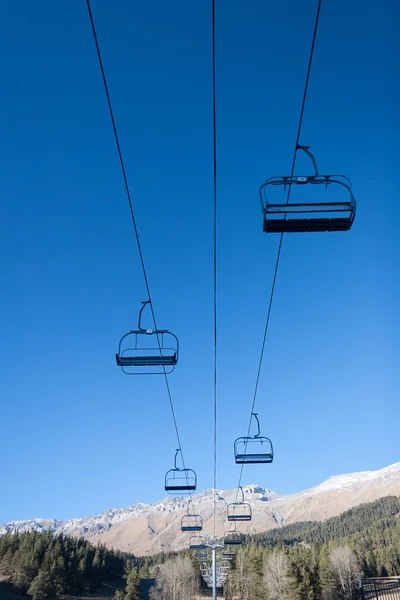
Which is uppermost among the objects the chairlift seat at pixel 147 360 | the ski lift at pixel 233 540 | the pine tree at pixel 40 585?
the chairlift seat at pixel 147 360

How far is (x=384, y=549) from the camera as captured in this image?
13888 cm

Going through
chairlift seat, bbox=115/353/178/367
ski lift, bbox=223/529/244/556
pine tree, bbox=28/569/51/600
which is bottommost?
pine tree, bbox=28/569/51/600

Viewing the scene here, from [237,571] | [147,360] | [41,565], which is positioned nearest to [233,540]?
[147,360]

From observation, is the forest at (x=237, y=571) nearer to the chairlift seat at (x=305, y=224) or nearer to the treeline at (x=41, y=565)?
the treeline at (x=41, y=565)

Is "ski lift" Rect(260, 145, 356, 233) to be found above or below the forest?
above

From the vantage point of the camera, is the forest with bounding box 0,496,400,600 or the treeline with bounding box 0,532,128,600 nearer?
the forest with bounding box 0,496,400,600

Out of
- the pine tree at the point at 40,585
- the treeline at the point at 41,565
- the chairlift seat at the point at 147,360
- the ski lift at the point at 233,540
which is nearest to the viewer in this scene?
the chairlift seat at the point at 147,360

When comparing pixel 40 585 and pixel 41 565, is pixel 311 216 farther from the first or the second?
pixel 41 565

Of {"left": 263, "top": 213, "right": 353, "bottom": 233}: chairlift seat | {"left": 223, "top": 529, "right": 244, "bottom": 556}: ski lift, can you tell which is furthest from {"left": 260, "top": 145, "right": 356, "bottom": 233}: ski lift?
{"left": 223, "top": 529, "right": 244, "bottom": 556}: ski lift

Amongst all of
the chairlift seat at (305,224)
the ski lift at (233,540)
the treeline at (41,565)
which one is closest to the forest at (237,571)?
the treeline at (41,565)

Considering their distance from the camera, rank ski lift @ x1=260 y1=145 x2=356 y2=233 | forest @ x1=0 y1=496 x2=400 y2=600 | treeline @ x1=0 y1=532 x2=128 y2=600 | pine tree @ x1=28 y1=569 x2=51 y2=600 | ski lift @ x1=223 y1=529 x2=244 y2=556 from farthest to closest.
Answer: treeline @ x1=0 y1=532 x2=128 y2=600 → pine tree @ x1=28 y1=569 x2=51 y2=600 → forest @ x1=0 y1=496 x2=400 y2=600 → ski lift @ x1=223 y1=529 x2=244 y2=556 → ski lift @ x1=260 y1=145 x2=356 y2=233

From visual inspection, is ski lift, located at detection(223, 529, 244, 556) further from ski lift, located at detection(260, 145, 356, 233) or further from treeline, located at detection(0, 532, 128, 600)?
treeline, located at detection(0, 532, 128, 600)

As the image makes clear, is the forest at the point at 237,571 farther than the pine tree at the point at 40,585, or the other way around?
the pine tree at the point at 40,585

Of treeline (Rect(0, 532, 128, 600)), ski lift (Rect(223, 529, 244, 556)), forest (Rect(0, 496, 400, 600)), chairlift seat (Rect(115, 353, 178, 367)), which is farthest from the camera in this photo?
treeline (Rect(0, 532, 128, 600))
